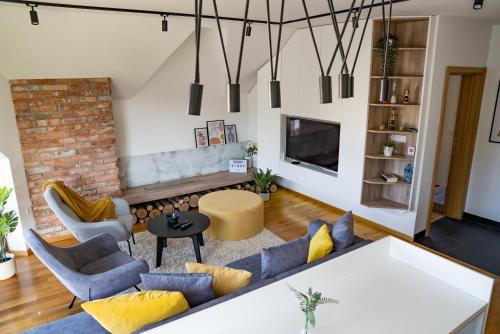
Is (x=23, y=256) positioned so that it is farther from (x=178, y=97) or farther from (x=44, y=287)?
(x=178, y=97)

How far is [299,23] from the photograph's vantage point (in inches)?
190

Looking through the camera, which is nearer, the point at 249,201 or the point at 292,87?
the point at 249,201

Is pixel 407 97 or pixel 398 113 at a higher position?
pixel 407 97

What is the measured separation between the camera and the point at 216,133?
616 cm

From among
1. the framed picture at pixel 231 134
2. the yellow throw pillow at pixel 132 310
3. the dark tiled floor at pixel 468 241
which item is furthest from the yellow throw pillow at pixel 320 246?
the framed picture at pixel 231 134

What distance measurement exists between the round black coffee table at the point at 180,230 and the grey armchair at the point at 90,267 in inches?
21.3

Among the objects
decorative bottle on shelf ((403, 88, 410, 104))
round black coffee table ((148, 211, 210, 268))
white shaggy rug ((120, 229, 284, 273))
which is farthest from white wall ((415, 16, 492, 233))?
round black coffee table ((148, 211, 210, 268))

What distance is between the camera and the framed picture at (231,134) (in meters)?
6.29

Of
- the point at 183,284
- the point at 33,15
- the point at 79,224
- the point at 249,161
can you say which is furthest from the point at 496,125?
the point at 33,15

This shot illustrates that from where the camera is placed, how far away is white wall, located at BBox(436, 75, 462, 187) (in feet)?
15.8

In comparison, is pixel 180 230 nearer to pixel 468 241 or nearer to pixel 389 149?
pixel 389 149

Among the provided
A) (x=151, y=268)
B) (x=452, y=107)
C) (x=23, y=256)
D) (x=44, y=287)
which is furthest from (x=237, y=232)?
(x=452, y=107)

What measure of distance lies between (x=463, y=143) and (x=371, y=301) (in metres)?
3.62

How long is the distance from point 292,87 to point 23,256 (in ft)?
14.0
